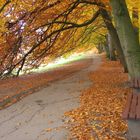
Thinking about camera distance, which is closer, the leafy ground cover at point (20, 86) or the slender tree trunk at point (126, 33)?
the slender tree trunk at point (126, 33)

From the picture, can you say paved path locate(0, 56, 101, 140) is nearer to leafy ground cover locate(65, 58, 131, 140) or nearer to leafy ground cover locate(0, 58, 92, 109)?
leafy ground cover locate(65, 58, 131, 140)

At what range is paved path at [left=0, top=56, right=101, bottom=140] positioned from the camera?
25.1ft

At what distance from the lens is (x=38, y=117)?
937cm

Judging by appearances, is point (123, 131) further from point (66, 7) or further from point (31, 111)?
point (66, 7)

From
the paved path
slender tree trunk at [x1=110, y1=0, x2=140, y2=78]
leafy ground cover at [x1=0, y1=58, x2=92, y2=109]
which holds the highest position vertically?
slender tree trunk at [x1=110, y1=0, x2=140, y2=78]

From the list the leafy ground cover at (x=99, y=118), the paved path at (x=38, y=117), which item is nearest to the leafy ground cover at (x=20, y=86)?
the paved path at (x=38, y=117)

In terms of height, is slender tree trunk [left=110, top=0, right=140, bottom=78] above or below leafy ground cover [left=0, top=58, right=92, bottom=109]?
above

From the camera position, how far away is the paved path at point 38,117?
25.1 ft

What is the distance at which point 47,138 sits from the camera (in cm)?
727

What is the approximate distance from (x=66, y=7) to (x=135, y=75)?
5.05 meters

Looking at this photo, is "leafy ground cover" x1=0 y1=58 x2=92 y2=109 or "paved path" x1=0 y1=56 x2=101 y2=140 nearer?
"paved path" x1=0 y1=56 x2=101 y2=140

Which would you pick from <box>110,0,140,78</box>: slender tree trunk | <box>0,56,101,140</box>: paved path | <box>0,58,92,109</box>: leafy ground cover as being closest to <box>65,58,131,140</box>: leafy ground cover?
<box>0,56,101,140</box>: paved path

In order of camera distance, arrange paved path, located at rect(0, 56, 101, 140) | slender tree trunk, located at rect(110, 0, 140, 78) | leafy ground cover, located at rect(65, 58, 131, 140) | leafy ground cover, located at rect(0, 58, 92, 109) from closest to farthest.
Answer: leafy ground cover, located at rect(65, 58, 131, 140), paved path, located at rect(0, 56, 101, 140), slender tree trunk, located at rect(110, 0, 140, 78), leafy ground cover, located at rect(0, 58, 92, 109)

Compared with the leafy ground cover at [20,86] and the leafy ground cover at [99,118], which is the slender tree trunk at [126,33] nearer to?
the leafy ground cover at [99,118]
